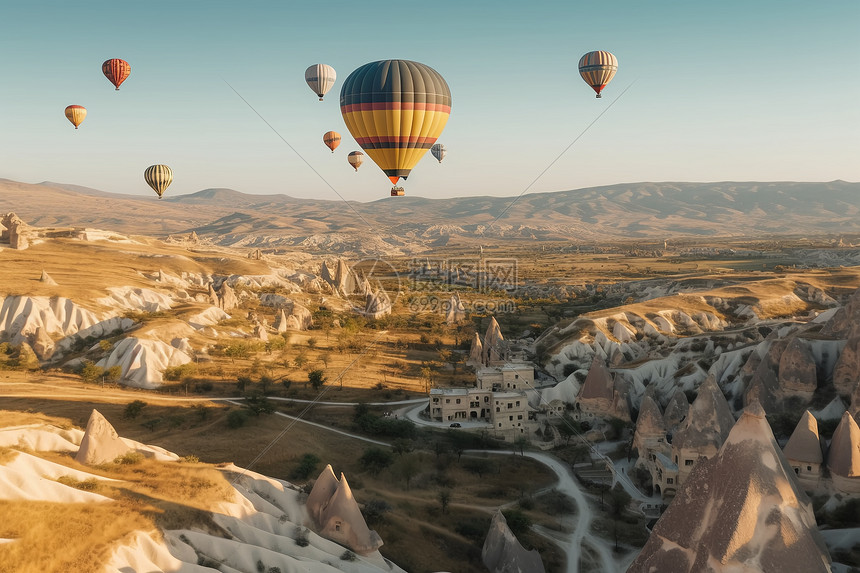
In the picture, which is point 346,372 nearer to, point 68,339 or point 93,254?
point 68,339

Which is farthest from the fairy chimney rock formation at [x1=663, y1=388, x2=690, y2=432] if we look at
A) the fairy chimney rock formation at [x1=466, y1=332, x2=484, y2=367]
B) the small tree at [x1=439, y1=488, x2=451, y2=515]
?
the fairy chimney rock formation at [x1=466, y1=332, x2=484, y2=367]

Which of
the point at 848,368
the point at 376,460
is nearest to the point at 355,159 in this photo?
the point at 376,460

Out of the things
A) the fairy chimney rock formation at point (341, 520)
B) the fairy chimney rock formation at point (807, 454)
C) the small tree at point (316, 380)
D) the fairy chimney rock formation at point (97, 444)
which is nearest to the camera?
the fairy chimney rock formation at point (97, 444)

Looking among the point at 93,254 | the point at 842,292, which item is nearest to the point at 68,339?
the point at 93,254

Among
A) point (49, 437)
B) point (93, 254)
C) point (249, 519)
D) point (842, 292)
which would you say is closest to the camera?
point (249, 519)

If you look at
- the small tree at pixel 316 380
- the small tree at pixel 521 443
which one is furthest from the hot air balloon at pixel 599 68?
the small tree at pixel 316 380

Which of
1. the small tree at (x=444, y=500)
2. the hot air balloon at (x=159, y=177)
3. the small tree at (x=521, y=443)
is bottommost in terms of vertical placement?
the small tree at (x=521, y=443)

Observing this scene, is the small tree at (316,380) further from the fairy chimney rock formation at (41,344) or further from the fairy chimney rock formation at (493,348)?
the fairy chimney rock formation at (41,344)
